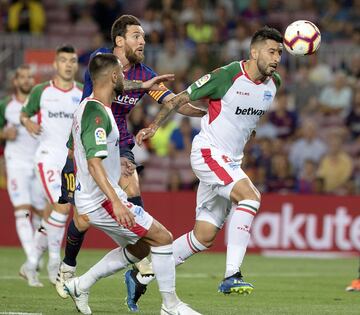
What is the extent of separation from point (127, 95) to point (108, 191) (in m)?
2.41

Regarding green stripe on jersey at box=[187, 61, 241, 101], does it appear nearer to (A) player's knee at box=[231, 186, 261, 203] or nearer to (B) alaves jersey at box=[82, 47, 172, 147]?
(B) alaves jersey at box=[82, 47, 172, 147]

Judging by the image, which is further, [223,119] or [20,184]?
[20,184]

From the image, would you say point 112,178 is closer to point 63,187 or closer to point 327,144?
point 63,187

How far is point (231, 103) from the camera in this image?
11.6m

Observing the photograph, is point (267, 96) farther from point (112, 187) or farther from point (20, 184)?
point (20, 184)

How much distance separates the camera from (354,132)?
72.2 ft

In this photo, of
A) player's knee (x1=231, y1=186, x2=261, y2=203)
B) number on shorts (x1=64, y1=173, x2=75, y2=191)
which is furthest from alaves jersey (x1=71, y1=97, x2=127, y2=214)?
player's knee (x1=231, y1=186, x2=261, y2=203)

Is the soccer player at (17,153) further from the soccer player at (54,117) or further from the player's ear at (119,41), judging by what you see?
the player's ear at (119,41)

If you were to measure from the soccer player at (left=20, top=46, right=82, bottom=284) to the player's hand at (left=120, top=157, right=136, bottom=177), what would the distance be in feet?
8.10

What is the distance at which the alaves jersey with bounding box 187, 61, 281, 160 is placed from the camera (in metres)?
11.6

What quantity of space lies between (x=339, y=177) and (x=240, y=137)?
9488 millimetres

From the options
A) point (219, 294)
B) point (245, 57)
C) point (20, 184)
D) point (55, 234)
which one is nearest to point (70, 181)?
point (55, 234)

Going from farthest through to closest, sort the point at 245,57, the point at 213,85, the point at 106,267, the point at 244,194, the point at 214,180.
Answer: the point at 245,57 < the point at 213,85 < the point at 214,180 < the point at 244,194 < the point at 106,267

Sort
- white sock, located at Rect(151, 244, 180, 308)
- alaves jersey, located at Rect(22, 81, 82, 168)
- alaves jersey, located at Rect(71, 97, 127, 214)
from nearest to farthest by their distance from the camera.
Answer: alaves jersey, located at Rect(71, 97, 127, 214), white sock, located at Rect(151, 244, 180, 308), alaves jersey, located at Rect(22, 81, 82, 168)
